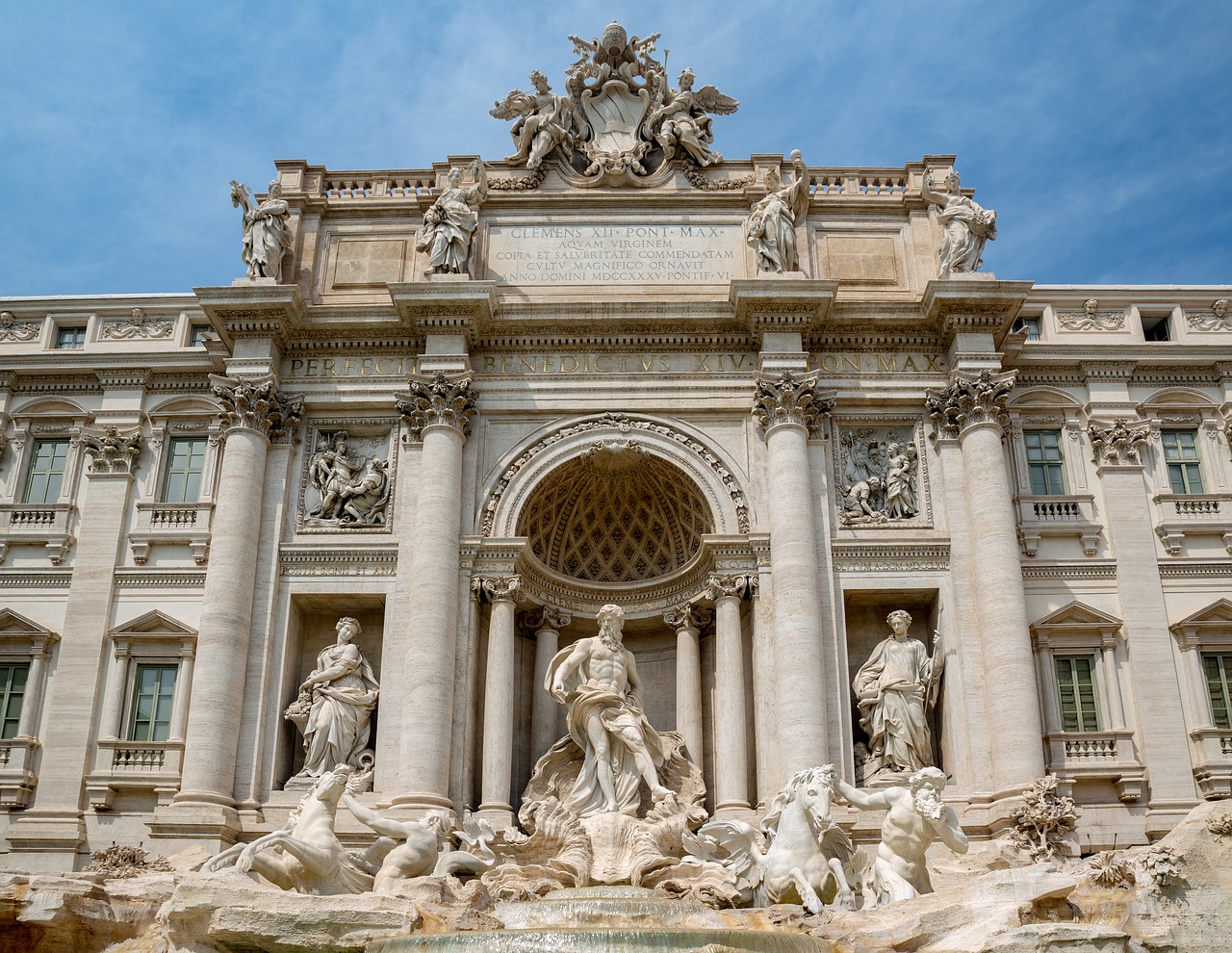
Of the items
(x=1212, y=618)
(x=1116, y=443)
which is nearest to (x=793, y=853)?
(x=1212, y=618)

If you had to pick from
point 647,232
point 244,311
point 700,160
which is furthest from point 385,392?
point 700,160

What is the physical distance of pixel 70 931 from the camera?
16.4 meters

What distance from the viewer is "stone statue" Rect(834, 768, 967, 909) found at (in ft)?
59.6

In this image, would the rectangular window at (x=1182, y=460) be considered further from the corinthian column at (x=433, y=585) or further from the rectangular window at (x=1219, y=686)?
the corinthian column at (x=433, y=585)

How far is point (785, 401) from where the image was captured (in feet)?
86.6

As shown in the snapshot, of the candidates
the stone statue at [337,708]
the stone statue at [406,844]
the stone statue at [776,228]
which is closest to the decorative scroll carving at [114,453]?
the stone statue at [337,708]

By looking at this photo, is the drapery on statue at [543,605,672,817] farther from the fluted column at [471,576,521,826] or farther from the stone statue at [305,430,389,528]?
the stone statue at [305,430,389,528]

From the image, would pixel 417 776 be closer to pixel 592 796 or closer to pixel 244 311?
pixel 592 796

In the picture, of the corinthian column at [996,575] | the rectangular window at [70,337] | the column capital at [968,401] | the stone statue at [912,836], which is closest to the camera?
the stone statue at [912,836]

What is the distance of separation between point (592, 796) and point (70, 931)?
956 centimetres

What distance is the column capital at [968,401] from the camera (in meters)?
26.4

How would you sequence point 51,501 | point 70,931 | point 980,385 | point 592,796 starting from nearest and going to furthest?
point 70,931 → point 592,796 → point 980,385 → point 51,501

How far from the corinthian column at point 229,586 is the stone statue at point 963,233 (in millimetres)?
14261

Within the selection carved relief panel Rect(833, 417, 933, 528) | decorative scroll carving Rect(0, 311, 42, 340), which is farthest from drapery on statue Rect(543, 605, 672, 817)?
decorative scroll carving Rect(0, 311, 42, 340)
